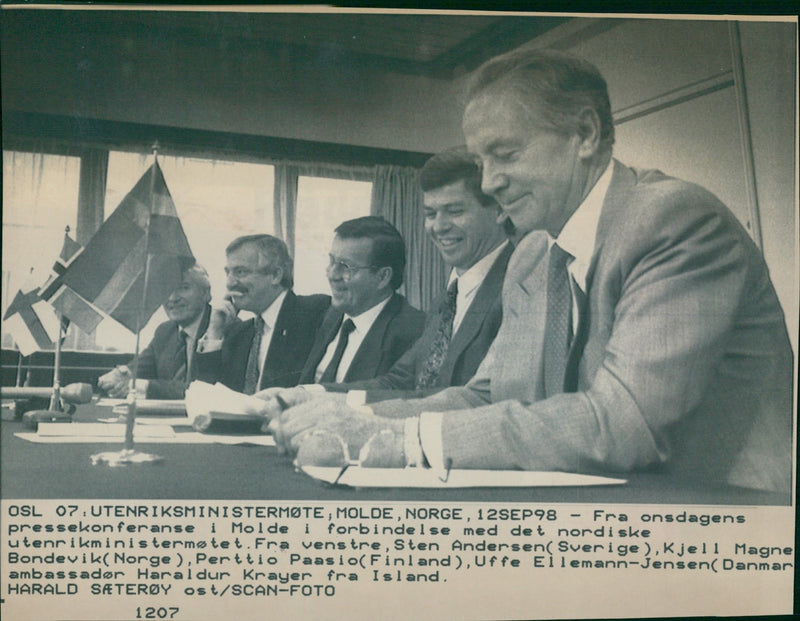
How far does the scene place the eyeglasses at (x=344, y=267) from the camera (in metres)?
3.08

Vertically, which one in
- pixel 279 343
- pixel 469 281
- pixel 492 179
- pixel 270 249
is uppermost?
pixel 492 179

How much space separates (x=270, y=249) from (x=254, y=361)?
1.31 ft

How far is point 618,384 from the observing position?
9.85 feet

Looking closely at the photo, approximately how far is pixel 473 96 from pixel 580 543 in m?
1.63

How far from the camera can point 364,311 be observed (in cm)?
311

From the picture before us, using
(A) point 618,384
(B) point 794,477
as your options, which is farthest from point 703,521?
(A) point 618,384

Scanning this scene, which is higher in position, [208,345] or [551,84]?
[551,84]

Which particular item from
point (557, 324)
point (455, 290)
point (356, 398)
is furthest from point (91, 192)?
point (557, 324)

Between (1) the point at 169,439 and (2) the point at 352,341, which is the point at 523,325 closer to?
(2) the point at 352,341

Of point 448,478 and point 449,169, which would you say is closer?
point 448,478

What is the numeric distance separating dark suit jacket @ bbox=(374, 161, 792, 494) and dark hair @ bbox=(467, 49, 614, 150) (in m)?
0.23

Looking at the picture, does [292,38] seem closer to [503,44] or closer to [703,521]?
[503,44]

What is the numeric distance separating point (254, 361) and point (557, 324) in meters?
1.07

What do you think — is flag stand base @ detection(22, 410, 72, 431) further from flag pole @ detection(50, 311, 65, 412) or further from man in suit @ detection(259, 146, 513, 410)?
man in suit @ detection(259, 146, 513, 410)
